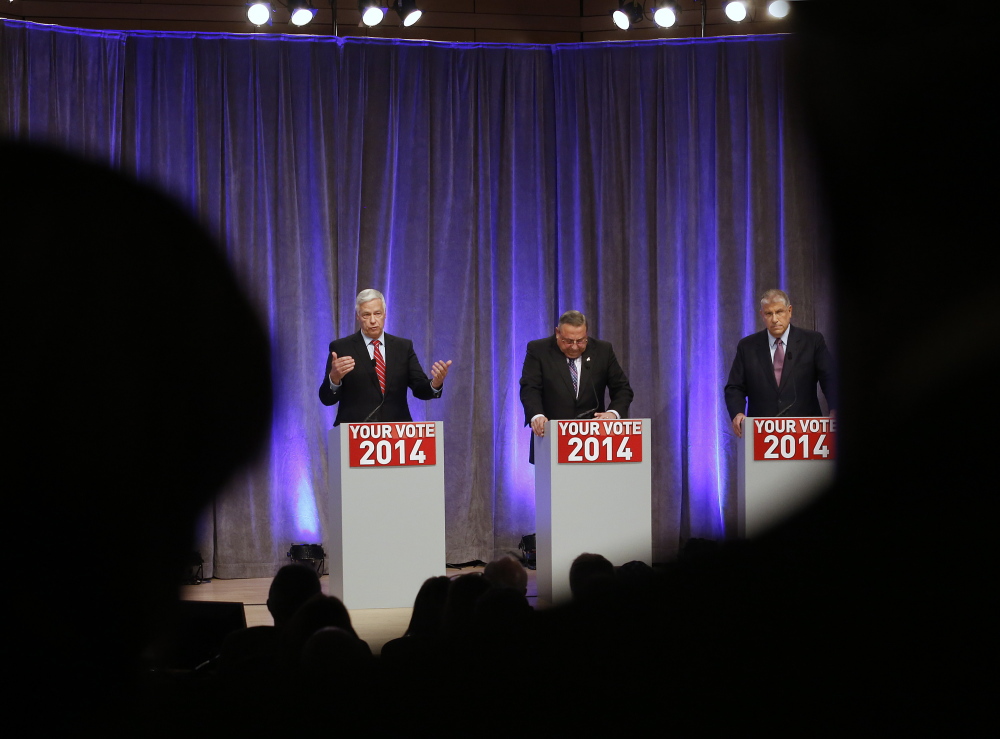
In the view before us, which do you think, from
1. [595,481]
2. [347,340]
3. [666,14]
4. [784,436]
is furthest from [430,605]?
[666,14]

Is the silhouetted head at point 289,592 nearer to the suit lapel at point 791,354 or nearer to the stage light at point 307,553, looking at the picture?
the suit lapel at point 791,354

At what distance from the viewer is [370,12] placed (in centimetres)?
532

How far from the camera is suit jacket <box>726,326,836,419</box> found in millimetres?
4586

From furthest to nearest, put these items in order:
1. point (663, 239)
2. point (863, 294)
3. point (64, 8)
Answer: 1. point (663, 239)
2. point (64, 8)
3. point (863, 294)

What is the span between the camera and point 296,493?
218 inches

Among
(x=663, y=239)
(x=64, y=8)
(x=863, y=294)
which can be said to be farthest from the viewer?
(x=663, y=239)

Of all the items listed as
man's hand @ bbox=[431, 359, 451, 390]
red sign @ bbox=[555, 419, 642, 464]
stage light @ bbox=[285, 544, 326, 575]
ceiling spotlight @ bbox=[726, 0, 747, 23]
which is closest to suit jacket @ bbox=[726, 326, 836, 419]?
red sign @ bbox=[555, 419, 642, 464]

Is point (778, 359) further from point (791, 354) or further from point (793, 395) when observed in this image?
point (793, 395)

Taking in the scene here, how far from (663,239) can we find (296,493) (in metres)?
2.69

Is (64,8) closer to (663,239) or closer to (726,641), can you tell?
(663,239)

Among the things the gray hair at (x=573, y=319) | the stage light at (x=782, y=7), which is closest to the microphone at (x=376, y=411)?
the gray hair at (x=573, y=319)

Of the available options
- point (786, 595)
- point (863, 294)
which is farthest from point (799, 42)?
point (786, 595)

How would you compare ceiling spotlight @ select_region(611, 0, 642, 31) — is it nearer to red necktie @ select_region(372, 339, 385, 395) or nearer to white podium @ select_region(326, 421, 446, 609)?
red necktie @ select_region(372, 339, 385, 395)

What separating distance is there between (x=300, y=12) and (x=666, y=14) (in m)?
2.08
